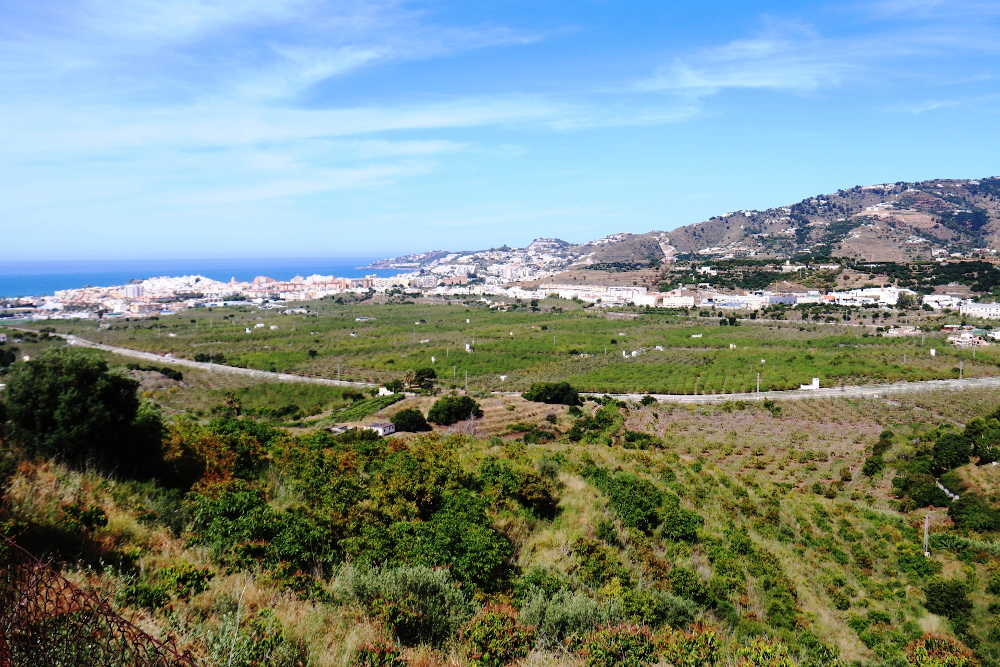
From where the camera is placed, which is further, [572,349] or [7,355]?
[572,349]

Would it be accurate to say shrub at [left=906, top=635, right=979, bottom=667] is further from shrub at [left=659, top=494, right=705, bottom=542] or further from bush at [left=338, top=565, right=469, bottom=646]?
bush at [left=338, top=565, right=469, bottom=646]

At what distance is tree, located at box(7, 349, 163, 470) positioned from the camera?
627 centimetres

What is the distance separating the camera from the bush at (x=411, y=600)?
4.37 m

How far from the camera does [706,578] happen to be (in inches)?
350

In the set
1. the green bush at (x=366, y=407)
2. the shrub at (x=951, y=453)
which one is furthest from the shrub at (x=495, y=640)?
the green bush at (x=366, y=407)

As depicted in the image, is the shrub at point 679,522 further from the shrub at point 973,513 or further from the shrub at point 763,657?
the shrub at point 973,513

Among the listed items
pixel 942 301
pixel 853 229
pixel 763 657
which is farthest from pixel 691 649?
pixel 853 229

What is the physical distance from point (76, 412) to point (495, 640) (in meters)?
5.37

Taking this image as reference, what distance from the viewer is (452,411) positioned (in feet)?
71.7

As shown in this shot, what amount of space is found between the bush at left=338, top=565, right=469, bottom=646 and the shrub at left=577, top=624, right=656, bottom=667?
1.05 metres

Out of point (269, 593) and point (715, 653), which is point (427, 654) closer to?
point (269, 593)

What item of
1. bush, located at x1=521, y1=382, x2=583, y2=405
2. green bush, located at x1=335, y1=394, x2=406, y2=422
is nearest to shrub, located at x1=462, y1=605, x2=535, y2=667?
green bush, located at x1=335, y1=394, x2=406, y2=422

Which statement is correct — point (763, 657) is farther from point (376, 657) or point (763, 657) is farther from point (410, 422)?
point (410, 422)

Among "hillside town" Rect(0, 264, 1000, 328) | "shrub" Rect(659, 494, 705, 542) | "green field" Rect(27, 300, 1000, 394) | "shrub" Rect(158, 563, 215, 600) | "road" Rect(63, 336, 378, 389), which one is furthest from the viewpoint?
"hillside town" Rect(0, 264, 1000, 328)
